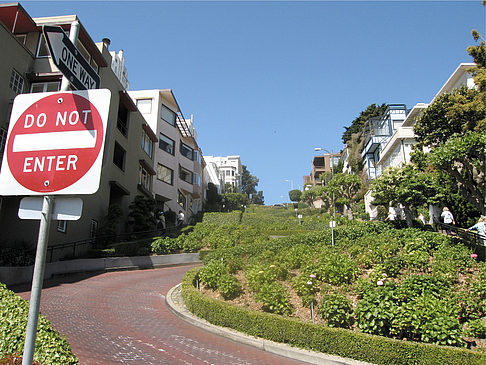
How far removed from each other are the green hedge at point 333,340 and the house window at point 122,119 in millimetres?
22247

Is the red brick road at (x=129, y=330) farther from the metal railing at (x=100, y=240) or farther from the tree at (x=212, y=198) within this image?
the tree at (x=212, y=198)

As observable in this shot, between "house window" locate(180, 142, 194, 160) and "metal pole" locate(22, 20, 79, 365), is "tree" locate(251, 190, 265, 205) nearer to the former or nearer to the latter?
"house window" locate(180, 142, 194, 160)

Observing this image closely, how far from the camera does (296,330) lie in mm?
9820

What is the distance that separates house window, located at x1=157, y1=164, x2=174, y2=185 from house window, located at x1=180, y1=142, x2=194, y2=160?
464 centimetres

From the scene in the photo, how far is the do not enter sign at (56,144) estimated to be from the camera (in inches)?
125

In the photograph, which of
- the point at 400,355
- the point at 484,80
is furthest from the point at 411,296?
the point at 484,80

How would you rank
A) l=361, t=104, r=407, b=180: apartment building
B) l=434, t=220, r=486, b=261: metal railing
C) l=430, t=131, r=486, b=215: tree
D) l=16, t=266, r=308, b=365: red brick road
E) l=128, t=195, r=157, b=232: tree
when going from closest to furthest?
l=16, t=266, r=308, b=365: red brick road < l=434, t=220, r=486, b=261: metal railing < l=430, t=131, r=486, b=215: tree < l=128, t=195, r=157, b=232: tree < l=361, t=104, r=407, b=180: apartment building

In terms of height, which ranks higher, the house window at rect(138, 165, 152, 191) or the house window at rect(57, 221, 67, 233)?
the house window at rect(138, 165, 152, 191)

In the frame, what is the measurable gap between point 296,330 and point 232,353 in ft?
5.35

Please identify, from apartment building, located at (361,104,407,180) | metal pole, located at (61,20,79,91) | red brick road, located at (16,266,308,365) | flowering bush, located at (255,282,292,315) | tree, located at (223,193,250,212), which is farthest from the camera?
tree, located at (223,193,250,212)

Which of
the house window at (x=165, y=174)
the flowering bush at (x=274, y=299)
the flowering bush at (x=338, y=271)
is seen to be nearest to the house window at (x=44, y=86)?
the flowering bush at (x=274, y=299)

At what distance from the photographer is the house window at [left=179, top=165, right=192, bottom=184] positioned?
4734 cm

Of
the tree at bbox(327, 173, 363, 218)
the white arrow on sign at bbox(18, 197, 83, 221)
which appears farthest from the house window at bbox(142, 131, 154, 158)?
the white arrow on sign at bbox(18, 197, 83, 221)

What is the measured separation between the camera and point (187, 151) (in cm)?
4950
